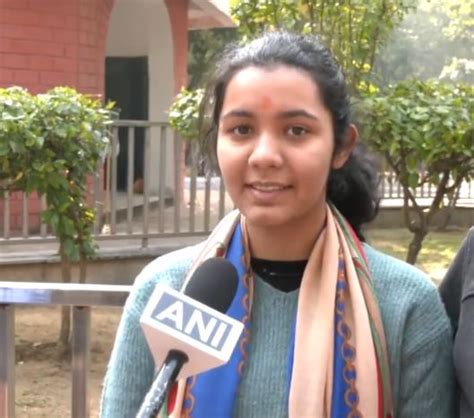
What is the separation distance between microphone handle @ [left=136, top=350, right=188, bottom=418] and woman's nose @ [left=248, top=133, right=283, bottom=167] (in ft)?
2.01

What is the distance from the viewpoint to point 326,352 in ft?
6.49

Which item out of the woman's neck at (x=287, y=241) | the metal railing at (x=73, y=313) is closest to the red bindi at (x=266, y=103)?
the woman's neck at (x=287, y=241)

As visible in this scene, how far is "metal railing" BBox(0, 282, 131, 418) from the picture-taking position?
10.5 ft

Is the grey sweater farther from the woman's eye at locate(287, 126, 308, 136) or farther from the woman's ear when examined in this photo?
the woman's eye at locate(287, 126, 308, 136)

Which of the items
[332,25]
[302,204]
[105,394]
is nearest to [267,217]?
[302,204]

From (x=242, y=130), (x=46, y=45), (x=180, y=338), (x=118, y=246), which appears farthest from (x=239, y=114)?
(x=46, y=45)

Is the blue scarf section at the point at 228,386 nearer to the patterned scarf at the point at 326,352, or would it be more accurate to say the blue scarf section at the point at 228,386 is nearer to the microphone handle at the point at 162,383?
the patterned scarf at the point at 326,352

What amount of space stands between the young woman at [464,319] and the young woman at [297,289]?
54mm

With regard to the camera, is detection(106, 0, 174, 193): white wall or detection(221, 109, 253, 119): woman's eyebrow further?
detection(106, 0, 174, 193): white wall

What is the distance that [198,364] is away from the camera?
1.49 m

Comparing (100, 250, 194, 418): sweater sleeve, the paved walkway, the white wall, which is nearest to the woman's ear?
(100, 250, 194, 418): sweater sleeve

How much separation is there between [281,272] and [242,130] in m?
0.31

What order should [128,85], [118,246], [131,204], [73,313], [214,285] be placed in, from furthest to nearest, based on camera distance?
1. [128,85]
2. [118,246]
3. [131,204]
4. [73,313]
5. [214,285]

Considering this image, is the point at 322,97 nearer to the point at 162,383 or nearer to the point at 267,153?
the point at 267,153
